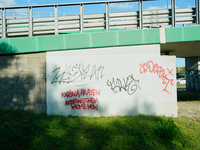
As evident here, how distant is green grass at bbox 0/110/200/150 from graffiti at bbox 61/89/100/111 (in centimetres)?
71

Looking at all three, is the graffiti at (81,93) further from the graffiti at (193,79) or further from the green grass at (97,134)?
→ the graffiti at (193,79)

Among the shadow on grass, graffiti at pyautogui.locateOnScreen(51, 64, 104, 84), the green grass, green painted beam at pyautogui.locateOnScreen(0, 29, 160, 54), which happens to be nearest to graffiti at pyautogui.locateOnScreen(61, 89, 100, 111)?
graffiti at pyautogui.locateOnScreen(51, 64, 104, 84)

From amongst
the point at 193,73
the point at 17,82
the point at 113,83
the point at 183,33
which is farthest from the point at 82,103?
the point at 193,73

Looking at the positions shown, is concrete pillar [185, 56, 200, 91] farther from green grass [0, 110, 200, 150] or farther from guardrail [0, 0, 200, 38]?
green grass [0, 110, 200, 150]

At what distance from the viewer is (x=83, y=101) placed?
7480 mm

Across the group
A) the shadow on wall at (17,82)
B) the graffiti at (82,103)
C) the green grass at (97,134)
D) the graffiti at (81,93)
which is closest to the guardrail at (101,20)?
the shadow on wall at (17,82)

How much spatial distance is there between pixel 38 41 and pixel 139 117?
464 cm

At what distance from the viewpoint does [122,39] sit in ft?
25.0

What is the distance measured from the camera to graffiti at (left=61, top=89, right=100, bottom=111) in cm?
745

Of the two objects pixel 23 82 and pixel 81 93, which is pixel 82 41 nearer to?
pixel 81 93

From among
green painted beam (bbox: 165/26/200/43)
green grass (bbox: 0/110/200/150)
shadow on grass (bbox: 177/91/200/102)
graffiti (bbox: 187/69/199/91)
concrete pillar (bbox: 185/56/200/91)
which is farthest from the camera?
graffiti (bbox: 187/69/199/91)

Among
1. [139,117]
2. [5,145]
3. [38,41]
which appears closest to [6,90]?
[38,41]

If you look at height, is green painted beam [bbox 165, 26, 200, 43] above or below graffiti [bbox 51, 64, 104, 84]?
above

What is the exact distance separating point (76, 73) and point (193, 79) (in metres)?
14.1
